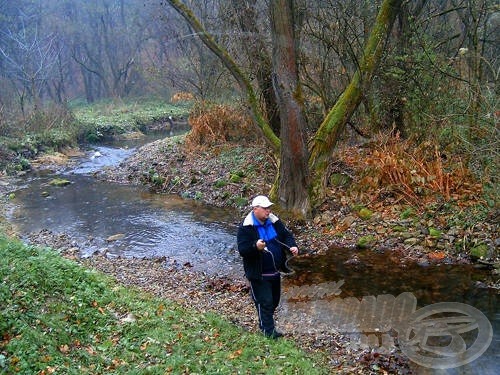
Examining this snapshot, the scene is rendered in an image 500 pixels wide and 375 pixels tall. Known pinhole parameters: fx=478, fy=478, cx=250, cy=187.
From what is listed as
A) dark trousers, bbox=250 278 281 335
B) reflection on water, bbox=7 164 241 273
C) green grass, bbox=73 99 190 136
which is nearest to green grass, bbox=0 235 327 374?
dark trousers, bbox=250 278 281 335

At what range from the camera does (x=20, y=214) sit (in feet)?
54.7

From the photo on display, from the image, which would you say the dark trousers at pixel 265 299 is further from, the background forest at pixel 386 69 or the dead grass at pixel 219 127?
the dead grass at pixel 219 127

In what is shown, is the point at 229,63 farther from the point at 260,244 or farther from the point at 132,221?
the point at 260,244

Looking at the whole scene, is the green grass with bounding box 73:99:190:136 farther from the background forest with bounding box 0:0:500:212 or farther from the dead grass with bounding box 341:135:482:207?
the dead grass with bounding box 341:135:482:207

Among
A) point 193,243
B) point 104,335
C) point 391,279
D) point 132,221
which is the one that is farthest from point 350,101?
point 104,335

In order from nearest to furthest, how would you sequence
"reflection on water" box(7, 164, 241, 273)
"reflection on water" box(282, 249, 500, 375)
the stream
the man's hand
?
the man's hand → "reflection on water" box(282, 249, 500, 375) → the stream → "reflection on water" box(7, 164, 241, 273)

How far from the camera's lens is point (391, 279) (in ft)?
30.3

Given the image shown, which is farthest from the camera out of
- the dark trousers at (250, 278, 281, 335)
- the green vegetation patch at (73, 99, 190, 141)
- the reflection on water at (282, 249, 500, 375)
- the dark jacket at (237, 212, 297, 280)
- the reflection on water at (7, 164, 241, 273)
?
the green vegetation patch at (73, 99, 190, 141)

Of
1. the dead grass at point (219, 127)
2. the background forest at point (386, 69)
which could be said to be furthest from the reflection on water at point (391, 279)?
the dead grass at point (219, 127)

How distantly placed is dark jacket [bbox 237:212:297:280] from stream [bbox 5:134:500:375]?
1.98 metres

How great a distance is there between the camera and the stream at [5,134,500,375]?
27.7 ft

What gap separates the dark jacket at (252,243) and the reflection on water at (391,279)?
2.03 m

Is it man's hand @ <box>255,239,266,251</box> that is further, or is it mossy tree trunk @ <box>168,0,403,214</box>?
mossy tree trunk @ <box>168,0,403,214</box>

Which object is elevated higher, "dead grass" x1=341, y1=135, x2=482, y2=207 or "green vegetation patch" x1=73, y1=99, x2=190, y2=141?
"dead grass" x1=341, y1=135, x2=482, y2=207
